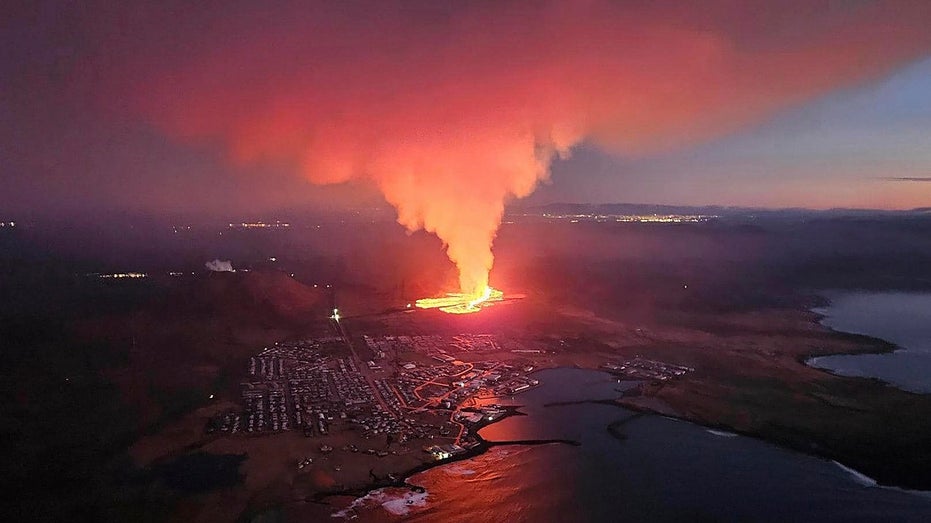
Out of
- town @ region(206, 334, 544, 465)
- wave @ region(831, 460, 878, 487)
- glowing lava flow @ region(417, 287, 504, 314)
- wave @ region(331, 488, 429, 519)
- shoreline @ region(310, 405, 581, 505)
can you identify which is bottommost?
wave @ region(831, 460, 878, 487)

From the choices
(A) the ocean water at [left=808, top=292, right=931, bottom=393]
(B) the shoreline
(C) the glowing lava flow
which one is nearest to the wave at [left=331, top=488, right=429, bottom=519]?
(B) the shoreline

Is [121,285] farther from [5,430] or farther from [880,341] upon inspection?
[880,341]

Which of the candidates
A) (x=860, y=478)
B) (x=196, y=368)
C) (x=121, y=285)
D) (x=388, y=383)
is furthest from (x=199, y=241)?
(x=860, y=478)

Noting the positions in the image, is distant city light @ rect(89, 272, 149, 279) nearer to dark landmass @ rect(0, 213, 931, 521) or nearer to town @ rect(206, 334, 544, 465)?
dark landmass @ rect(0, 213, 931, 521)

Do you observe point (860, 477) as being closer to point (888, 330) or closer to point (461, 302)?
point (461, 302)

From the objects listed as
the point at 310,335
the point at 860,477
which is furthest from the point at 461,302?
the point at 860,477
